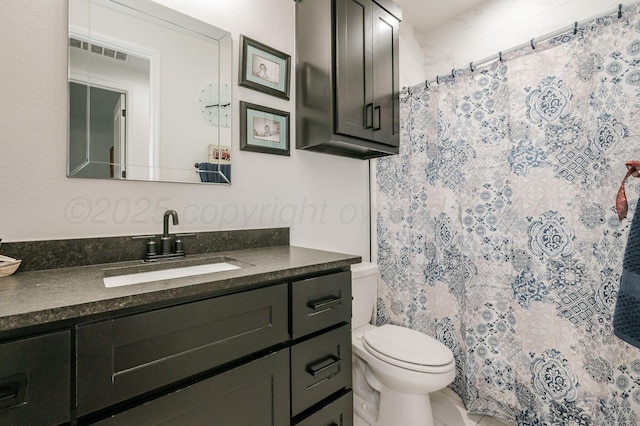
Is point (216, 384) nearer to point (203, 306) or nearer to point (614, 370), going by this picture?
point (203, 306)

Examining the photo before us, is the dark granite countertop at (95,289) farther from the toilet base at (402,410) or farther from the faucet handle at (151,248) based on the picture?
the toilet base at (402,410)

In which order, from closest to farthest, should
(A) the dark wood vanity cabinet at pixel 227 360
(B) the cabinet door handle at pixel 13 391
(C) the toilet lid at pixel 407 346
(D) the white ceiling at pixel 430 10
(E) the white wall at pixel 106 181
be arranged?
(B) the cabinet door handle at pixel 13 391 → (A) the dark wood vanity cabinet at pixel 227 360 → (E) the white wall at pixel 106 181 → (C) the toilet lid at pixel 407 346 → (D) the white ceiling at pixel 430 10

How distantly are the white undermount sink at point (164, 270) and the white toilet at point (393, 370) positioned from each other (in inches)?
35.7

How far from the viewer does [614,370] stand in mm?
1296

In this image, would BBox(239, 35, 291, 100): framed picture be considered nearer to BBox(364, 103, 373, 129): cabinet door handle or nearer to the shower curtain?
BBox(364, 103, 373, 129): cabinet door handle

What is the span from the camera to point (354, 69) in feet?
4.95

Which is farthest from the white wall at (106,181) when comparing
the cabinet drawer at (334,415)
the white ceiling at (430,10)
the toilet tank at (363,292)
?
the white ceiling at (430,10)

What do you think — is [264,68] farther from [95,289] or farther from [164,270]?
[95,289]

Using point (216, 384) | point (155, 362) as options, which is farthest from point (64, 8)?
point (216, 384)

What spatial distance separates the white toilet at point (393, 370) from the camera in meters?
1.40

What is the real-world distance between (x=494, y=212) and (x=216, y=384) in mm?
1613

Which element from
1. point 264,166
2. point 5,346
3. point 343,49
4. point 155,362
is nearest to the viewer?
point 5,346

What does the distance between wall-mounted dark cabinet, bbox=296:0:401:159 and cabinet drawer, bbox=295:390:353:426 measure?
1145 millimetres

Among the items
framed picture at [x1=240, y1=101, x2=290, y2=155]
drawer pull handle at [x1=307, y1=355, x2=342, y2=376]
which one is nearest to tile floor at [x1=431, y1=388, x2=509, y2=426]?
drawer pull handle at [x1=307, y1=355, x2=342, y2=376]
